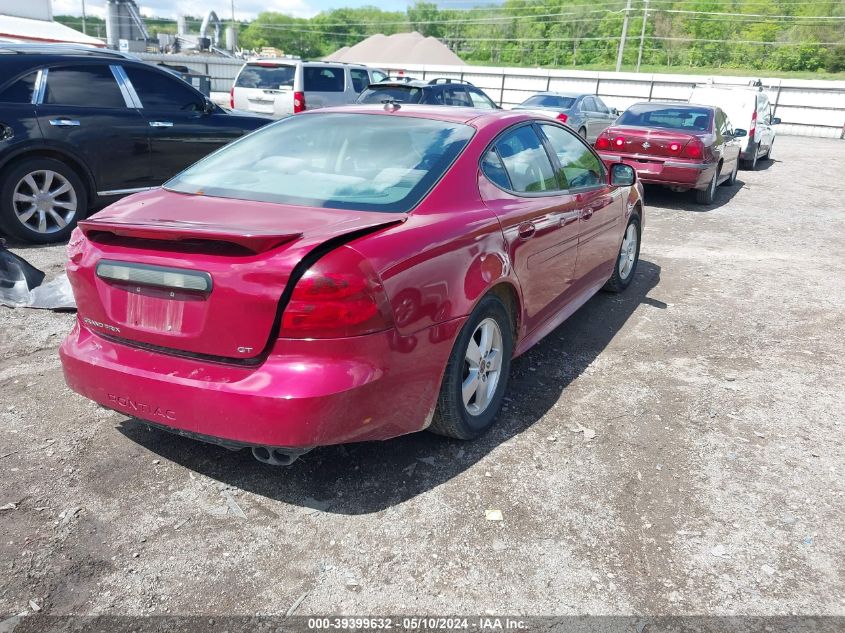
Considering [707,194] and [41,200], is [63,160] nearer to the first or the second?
[41,200]

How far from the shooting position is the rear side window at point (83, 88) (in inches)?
262

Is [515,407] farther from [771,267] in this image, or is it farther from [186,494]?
[771,267]

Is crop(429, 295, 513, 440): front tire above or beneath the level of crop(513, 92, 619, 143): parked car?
beneath

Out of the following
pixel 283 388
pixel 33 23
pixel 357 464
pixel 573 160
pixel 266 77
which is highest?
pixel 33 23

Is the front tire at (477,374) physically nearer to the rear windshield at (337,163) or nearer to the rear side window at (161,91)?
the rear windshield at (337,163)

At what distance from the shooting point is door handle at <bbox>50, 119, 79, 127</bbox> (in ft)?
21.5

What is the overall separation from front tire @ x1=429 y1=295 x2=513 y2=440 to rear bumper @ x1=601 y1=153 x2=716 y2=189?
7216 mm

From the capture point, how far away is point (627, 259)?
6.12 metres

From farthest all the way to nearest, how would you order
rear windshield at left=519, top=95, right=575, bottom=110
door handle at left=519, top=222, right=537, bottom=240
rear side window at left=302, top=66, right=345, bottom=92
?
rear windshield at left=519, top=95, right=575, bottom=110, rear side window at left=302, top=66, right=345, bottom=92, door handle at left=519, top=222, right=537, bottom=240

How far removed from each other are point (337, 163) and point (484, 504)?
182 centimetres

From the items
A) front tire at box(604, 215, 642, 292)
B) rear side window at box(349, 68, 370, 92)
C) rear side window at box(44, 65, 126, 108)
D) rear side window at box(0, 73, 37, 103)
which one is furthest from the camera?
rear side window at box(349, 68, 370, 92)

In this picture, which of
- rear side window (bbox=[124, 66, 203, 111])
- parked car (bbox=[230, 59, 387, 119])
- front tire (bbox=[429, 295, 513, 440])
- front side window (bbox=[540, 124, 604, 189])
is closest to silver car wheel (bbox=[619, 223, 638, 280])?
front side window (bbox=[540, 124, 604, 189])

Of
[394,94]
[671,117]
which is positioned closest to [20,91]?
[394,94]

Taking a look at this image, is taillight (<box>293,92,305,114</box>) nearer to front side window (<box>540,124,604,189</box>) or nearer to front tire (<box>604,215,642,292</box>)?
front tire (<box>604,215,642,292</box>)
